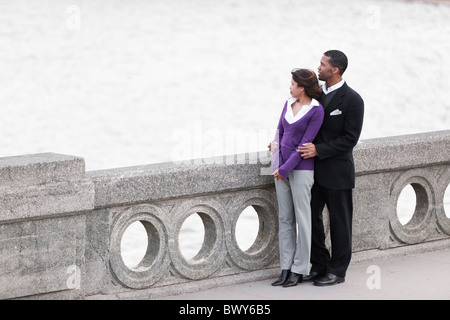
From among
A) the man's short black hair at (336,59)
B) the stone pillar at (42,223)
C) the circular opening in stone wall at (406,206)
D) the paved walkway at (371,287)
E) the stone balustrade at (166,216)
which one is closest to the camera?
the stone pillar at (42,223)

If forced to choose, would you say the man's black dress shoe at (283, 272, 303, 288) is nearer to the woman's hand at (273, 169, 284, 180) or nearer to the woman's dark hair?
the woman's hand at (273, 169, 284, 180)

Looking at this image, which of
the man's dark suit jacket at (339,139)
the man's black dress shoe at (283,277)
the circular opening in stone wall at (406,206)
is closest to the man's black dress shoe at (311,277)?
the man's black dress shoe at (283,277)

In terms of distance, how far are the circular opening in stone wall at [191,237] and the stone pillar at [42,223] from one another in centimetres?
571

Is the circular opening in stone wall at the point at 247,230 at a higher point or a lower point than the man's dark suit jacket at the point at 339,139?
lower

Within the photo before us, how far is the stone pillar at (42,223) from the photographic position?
6.71 meters

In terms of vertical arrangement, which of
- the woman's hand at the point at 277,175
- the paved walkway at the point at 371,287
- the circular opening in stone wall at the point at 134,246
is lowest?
the circular opening in stone wall at the point at 134,246

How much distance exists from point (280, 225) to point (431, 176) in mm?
1718

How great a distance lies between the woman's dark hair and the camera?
755 cm

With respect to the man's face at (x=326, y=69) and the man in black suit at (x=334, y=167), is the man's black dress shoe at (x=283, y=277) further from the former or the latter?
the man's face at (x=326, y=69)

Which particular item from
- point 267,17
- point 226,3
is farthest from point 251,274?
point 226,3

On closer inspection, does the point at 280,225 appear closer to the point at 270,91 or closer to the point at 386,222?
the point at 386,222

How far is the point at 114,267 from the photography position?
289 inches

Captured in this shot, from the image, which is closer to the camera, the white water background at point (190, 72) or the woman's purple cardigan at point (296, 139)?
the woman's purple cardigan at point (296, 139)

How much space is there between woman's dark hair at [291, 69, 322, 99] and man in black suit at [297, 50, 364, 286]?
132 mm
